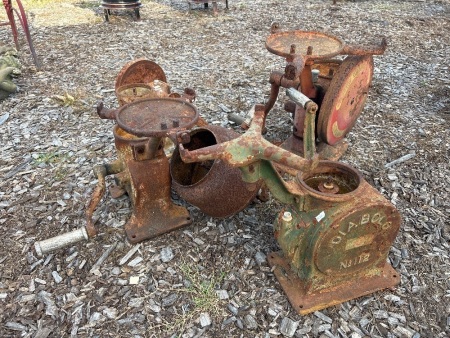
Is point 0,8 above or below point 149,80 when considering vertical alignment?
below

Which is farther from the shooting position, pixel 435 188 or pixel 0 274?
pixel 435 188

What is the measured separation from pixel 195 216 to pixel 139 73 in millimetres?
1374

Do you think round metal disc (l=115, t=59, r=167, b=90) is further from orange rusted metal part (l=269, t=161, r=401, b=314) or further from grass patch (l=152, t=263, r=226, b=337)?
orange rusted metal part (l=269, t=161, r=401, b=314)

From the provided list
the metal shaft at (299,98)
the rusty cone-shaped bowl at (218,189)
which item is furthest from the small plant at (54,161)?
the metal shaft at (299,98)

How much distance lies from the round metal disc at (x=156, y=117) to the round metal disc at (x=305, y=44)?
3.38ft

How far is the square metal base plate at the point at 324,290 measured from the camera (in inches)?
95.2

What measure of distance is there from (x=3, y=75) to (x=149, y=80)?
99.2 inches

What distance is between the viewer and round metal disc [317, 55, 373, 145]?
10.1ft

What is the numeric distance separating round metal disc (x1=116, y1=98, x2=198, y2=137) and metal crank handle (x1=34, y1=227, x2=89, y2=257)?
37.5 inches

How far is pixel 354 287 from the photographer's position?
8.21 feet

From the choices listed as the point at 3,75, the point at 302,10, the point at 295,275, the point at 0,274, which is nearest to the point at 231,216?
the point at 295,275

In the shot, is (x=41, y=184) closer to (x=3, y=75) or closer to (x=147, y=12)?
(x=3, y=75)

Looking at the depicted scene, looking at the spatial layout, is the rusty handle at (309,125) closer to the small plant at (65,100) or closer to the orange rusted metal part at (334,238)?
the orange rusted metal part at (334,238)

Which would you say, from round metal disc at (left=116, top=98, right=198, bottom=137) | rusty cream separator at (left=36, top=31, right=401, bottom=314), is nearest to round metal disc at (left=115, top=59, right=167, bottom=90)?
rusty cream separator at (left=36, top=31, right=401, bottom=314)
